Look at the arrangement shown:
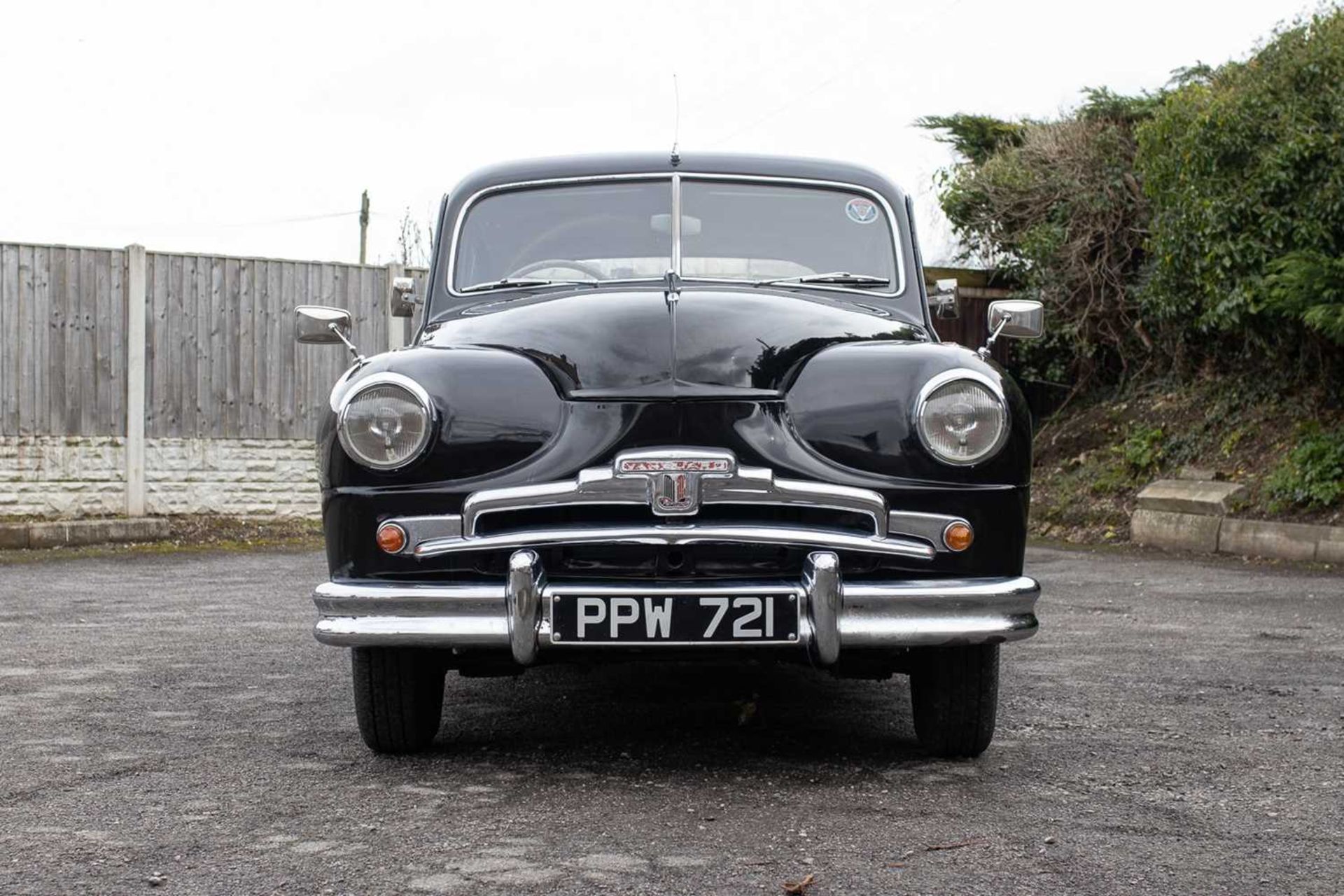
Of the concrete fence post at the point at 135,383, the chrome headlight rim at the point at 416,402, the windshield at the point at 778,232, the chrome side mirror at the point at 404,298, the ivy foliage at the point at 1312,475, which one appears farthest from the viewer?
the concrete fence post at the point at 135,383

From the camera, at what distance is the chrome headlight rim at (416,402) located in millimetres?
3938

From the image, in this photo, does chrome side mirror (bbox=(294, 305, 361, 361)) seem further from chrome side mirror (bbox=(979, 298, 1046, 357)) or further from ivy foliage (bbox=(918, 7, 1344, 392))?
ivy foliage (bbox=(918, 7, 1344, 392))

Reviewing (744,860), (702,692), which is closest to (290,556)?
(702,692)

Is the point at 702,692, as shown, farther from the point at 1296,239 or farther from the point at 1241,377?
the point at 1241,377

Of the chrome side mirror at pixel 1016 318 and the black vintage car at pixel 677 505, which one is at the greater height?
the chrome side mirror at pixel 1016 318

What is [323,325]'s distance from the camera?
16.4ft

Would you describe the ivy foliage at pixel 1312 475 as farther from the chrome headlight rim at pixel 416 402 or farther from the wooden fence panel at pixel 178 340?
the chrome headlight rim at pixel 416 402

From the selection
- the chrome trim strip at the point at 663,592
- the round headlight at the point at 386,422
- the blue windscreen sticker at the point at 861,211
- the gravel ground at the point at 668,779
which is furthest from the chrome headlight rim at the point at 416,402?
the blue windscreen sticker at the point at 861,211

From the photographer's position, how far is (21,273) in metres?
12.1

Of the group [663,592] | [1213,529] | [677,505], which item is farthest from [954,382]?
[1213,529]

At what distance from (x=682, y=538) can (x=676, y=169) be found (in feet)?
6.71

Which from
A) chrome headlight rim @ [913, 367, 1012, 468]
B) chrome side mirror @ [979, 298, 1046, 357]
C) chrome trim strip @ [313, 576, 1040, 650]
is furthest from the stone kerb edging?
chrome trim strip @ [313, 576, 1040, 650]

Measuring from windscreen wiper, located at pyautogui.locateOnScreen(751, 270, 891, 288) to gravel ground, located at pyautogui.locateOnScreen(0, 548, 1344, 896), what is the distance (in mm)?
1453

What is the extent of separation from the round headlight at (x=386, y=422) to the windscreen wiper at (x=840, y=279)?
64.8 inches
